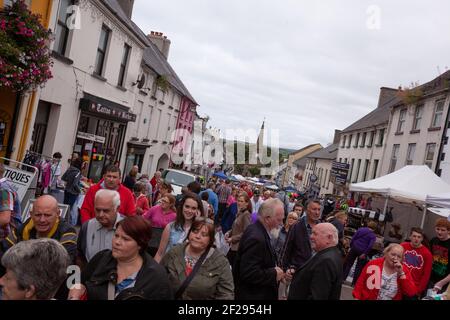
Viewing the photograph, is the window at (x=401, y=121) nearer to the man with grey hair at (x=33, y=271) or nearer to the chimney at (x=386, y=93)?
the chimney at (x=386, y=93)

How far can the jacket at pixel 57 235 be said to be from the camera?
3471mm

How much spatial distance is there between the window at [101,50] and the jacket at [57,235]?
1263cm

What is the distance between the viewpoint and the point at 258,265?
4.15m

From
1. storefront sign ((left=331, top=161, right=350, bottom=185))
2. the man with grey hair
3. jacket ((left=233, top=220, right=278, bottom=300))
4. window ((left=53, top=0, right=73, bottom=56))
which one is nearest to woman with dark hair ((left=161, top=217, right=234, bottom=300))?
jacket ((left=233, top=220, right=278, bottom=300))

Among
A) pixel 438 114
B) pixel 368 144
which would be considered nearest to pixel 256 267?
pixel 438 114

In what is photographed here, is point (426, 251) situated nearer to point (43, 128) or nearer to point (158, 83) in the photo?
point (43, 128)

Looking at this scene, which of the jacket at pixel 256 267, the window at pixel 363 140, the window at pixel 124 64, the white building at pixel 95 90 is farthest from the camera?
the window at pixel 363 140

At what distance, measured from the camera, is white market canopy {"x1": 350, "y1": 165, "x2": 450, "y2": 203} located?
11.7m

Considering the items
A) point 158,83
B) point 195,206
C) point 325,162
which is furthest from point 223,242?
point 325,162

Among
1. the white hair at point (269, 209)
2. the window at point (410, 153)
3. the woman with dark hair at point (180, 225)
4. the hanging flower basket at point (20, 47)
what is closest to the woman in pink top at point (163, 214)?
the woman with dark hair at point (180, 225)

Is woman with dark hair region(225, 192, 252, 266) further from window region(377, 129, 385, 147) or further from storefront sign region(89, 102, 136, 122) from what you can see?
window region(377, 129, 385, 147)

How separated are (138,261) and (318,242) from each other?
180 centimetres

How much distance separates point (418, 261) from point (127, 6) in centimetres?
1719

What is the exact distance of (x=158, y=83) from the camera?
24.3 m
